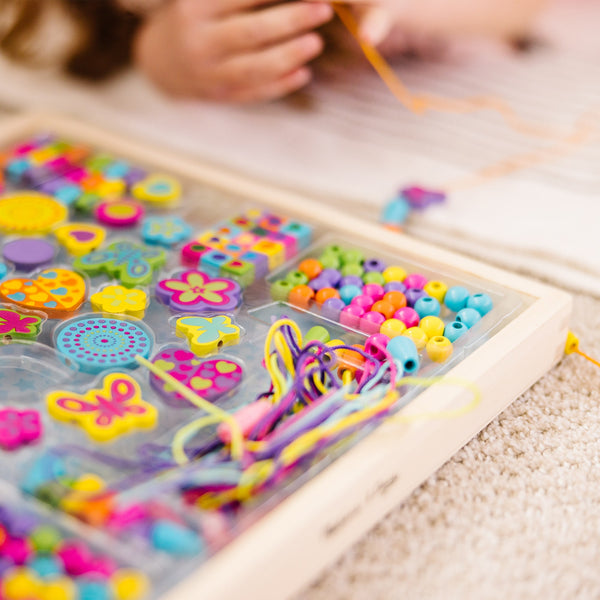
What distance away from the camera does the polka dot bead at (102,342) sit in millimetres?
741

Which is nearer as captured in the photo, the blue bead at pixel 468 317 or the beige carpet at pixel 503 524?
the beige carpet at pixel 503 524

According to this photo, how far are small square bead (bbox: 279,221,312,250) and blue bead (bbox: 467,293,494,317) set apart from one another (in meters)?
0.20

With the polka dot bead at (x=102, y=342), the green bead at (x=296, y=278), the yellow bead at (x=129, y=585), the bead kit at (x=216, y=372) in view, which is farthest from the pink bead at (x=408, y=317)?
the yellow bead at (x=129, y=585)

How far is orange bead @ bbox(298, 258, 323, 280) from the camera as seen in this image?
88 centimetres

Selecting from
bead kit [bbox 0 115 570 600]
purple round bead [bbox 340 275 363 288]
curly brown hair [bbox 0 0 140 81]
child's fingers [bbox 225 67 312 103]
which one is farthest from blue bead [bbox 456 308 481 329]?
curly brown hair [bbox 0 0 140 81]

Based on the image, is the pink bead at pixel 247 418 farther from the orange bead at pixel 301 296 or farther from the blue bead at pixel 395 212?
the blue bead at pixel 395 212

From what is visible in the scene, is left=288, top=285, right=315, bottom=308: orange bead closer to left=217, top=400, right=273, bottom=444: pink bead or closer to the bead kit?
the bead kit

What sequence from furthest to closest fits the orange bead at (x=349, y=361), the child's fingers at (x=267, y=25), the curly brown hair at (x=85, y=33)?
the curly brown hair at (x=85, y=33)
the child's fingers at (x=267, y=25)
the orange bead at (x=349, y=361)

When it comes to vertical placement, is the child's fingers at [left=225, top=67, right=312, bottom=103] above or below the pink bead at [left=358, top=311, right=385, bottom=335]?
above

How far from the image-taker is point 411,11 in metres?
1.31

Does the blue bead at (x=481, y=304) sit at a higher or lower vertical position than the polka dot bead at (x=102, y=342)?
lower

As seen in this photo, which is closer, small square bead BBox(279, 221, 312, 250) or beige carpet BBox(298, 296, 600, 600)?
beige carpet BBox(298, 296, 600, 600)

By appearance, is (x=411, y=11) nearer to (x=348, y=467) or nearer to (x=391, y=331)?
(x=391, y=331)

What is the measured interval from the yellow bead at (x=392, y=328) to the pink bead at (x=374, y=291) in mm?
53
